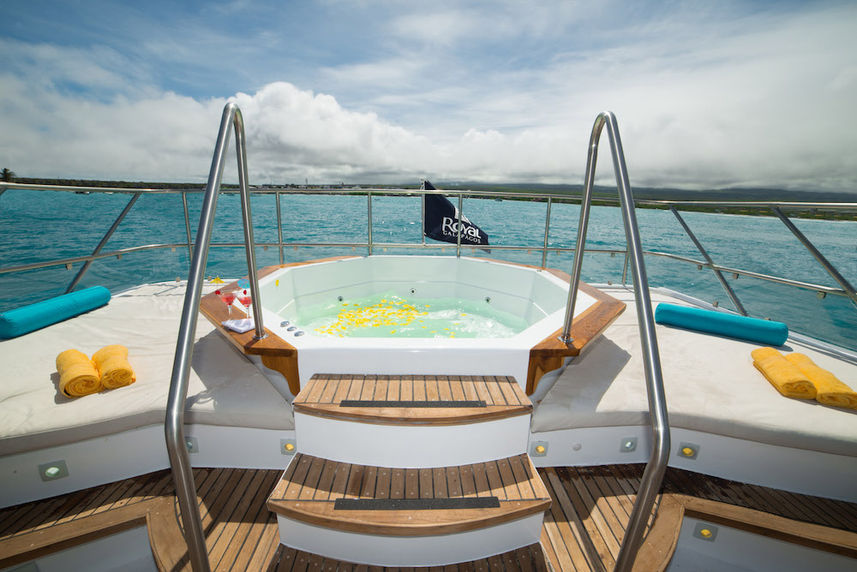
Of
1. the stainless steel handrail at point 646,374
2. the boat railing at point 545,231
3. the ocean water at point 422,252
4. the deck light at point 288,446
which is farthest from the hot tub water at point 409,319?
the stainless steel handrail at point 646,374

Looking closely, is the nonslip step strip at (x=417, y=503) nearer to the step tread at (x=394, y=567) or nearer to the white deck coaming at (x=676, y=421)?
the step tread at (x=394, y=567)

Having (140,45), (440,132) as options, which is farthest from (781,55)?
(140,45)

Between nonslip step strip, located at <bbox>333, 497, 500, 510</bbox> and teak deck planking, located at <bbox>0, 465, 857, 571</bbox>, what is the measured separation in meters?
0.05

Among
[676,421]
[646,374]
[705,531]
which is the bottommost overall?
[705,531]

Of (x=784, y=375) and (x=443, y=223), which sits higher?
(x=443, y=223)

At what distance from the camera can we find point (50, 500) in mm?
1330

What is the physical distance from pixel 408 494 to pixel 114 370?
143cm

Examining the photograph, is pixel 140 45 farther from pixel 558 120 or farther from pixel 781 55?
pixel 781 55

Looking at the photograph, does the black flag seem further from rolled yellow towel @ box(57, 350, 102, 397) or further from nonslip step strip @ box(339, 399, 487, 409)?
rolled yellow towel @ box(57, 350, 102, 397)

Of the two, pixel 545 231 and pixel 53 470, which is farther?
pixel 545 231

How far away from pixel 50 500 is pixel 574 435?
2.17 meters

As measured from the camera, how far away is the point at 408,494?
1201 mm

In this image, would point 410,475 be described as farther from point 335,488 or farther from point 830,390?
point 830,390

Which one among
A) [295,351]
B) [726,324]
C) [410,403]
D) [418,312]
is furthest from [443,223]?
[410,403]
